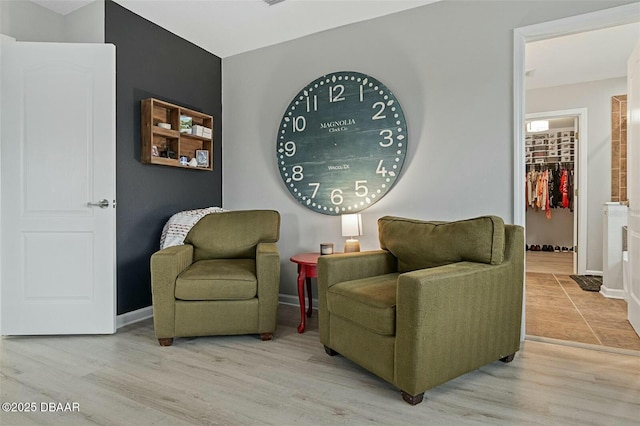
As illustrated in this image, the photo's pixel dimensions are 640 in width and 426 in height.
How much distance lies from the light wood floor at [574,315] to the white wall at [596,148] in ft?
1.85

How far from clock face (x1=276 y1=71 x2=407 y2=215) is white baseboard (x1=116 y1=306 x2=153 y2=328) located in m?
1.60

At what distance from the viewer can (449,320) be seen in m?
1.75

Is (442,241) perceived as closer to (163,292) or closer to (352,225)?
(352,225)

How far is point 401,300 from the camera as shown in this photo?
1700 millimetres

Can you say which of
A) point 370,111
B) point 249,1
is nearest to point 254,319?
point 370,111

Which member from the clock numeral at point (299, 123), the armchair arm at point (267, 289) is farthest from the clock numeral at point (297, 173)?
the armchair arm at point (267, 289)

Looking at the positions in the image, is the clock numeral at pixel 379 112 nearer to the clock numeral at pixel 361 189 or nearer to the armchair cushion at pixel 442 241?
the clock numeral at pixel 361 189

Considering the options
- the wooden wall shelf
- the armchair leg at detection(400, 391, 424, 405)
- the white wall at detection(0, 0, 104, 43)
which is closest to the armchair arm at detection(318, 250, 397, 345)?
the armchair leg at detection(400, 391, 424, 405)

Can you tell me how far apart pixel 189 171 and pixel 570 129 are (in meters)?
6.93

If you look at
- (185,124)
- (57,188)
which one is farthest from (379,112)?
(57,188)

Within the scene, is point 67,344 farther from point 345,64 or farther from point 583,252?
point 583,252

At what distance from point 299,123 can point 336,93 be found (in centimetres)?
44

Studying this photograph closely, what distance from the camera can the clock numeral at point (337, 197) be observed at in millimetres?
3184

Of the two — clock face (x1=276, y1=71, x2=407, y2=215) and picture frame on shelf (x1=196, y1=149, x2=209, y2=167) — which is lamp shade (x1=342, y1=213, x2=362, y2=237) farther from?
picture frame on shelf (x1=196, y1=149, x2=209, y2=167)
